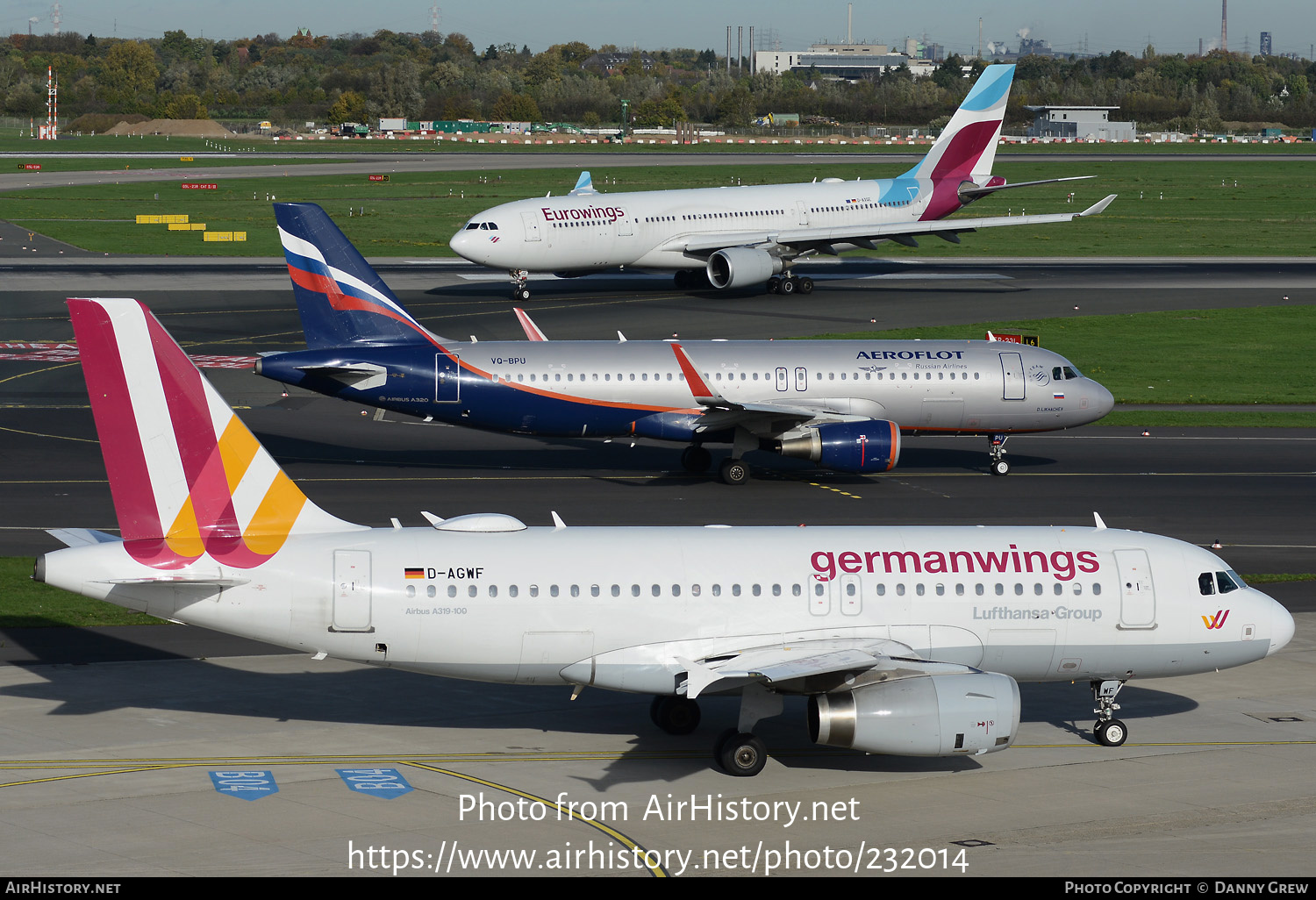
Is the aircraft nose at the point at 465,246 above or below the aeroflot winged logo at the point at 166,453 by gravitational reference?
above

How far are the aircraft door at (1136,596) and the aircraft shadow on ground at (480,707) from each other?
2.73m

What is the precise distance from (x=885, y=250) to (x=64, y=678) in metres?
89.9

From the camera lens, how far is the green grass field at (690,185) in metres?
112

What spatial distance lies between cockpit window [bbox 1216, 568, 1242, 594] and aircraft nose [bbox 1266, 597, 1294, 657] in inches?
29.9

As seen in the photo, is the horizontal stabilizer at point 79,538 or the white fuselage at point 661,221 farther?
the white fuselage at point 661,221

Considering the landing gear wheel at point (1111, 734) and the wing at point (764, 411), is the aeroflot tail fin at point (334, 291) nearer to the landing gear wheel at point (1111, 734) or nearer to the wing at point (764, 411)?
the wing at point (764, 411)

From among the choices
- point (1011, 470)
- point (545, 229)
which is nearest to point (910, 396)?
point (1011, 470)

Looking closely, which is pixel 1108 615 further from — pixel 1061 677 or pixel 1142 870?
pixel 1142 870

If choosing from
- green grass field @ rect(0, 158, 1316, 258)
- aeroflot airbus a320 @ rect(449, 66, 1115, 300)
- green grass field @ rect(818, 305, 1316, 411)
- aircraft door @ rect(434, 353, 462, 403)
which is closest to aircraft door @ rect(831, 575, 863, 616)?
aircraft door @ rect(434, 353, 462, 403)

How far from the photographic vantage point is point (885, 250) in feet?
368

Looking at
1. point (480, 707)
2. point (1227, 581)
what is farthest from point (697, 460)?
point (1227, 581)

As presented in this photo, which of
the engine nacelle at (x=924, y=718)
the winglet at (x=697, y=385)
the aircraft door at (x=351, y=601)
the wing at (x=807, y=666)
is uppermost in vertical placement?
the winglet at (x=697, y=385)

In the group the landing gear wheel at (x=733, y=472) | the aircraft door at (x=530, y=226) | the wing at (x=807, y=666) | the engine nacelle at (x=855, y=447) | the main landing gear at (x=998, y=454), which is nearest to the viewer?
the wing at (x=807, y=666)

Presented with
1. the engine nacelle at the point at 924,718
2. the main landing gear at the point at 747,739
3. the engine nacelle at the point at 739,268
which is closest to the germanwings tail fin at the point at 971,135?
the engine nacelle at the point at 739,268
